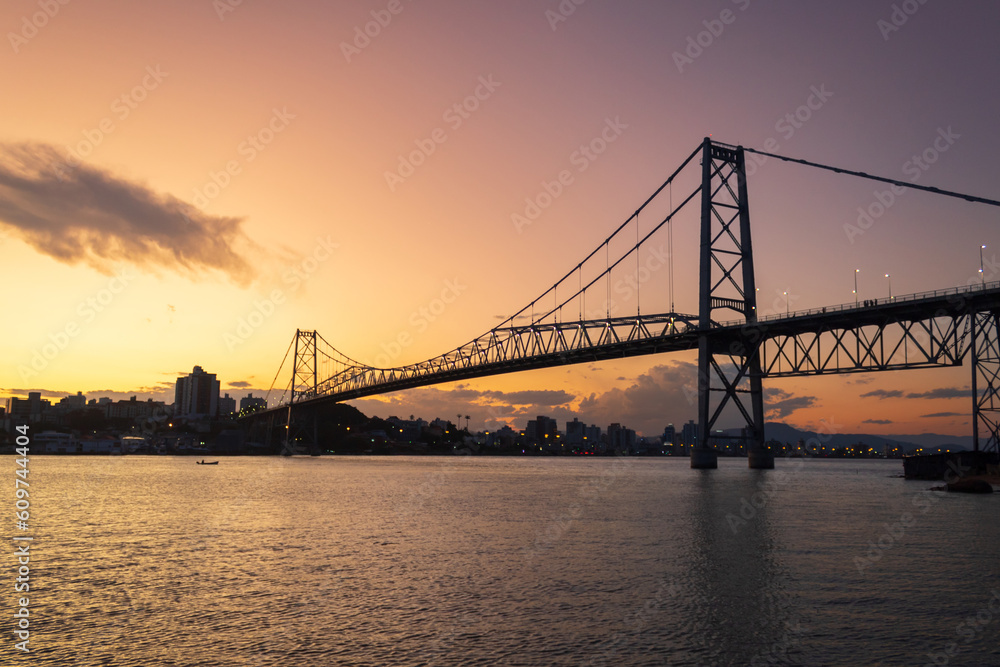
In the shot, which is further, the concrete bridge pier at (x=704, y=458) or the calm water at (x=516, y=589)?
the concrete bridge pier at (x=704, y=458)

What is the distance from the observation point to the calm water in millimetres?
12430

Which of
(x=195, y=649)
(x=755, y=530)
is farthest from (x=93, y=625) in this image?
(x=755, y=530)

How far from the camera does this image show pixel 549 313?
97.2 metres

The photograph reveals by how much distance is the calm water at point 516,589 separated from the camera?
12430 mm

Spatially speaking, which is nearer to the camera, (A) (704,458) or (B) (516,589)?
(B) (516,589)

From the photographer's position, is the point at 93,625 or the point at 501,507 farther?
the point at 501,507

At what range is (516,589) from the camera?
682 inches

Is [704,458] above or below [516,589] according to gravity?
above

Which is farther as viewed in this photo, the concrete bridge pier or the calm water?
the concrete bridge pier

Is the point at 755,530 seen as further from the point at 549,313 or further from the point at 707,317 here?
the point at 549,313

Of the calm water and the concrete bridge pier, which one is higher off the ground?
the concrete bridge pier

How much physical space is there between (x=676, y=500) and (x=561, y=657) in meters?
32.7

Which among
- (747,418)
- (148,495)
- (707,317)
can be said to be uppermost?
(707,317)

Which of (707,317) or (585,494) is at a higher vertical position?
(707,317)
